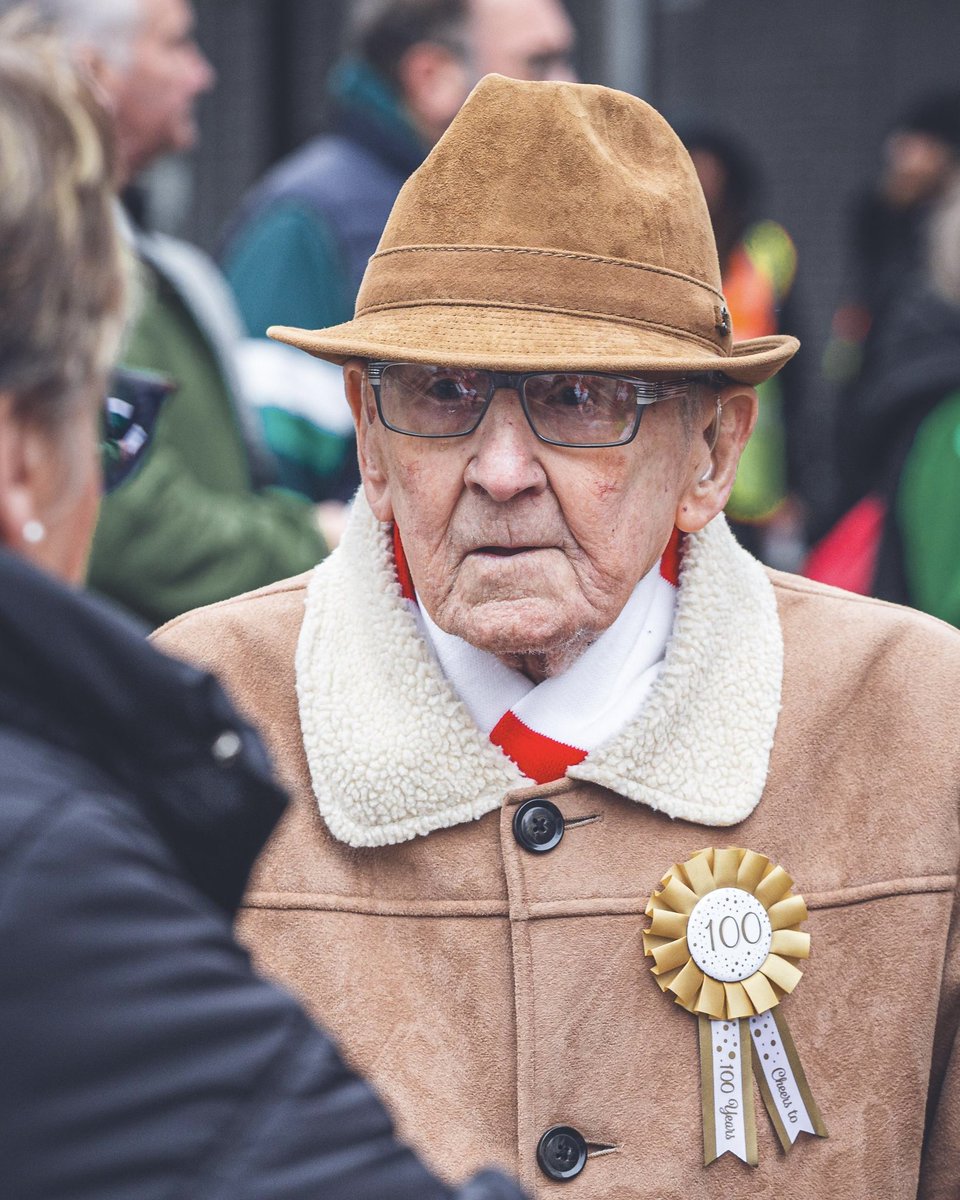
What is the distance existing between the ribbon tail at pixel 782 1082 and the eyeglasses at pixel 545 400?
0.78 meters

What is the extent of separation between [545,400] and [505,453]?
0.09 m

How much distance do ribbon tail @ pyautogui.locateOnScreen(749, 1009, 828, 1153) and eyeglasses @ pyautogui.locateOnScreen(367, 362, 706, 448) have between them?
78cm

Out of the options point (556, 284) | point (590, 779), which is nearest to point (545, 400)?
point (556, 284)

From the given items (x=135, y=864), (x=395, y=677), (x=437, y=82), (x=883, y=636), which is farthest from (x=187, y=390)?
(x=135, y=864)

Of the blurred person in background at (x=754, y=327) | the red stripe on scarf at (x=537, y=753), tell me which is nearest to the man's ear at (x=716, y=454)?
the red stripe on scarf at (x=537, y=753)

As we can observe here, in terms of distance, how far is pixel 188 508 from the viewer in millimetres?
3592

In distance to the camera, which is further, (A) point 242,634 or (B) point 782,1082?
(A) point 242,634

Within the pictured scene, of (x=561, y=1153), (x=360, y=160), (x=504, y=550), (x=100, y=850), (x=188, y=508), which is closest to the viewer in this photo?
(x=100, y=850)

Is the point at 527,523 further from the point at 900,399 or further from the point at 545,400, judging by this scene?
the point at 900,399

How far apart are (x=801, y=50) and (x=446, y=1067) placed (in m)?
8.65

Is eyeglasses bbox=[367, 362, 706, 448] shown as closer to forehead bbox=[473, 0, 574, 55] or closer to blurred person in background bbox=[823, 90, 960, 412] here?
forehead bbox=[473, 0, 574, 55]

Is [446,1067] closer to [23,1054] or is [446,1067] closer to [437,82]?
[23,1054]

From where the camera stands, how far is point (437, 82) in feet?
14.9

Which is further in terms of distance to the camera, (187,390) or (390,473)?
(187,390)
